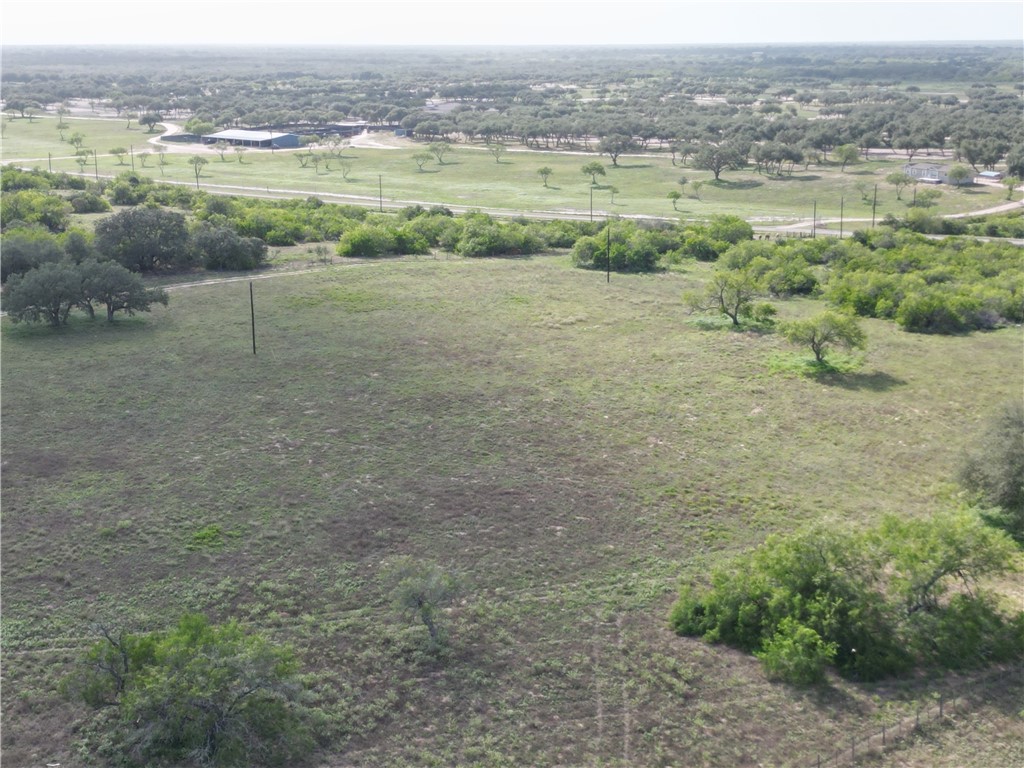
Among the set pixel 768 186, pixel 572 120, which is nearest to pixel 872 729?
pixel 768 186

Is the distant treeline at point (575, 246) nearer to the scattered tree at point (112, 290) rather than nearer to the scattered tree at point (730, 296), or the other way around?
the scattered tree at point (730, 296)

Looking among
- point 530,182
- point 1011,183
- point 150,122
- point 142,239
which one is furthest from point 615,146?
point 150,122

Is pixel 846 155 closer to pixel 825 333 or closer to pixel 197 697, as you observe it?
pixel 825 333

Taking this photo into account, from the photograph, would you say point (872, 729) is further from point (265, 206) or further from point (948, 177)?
point (948, 177)

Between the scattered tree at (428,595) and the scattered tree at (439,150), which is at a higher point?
the scattered tree at (439,150)

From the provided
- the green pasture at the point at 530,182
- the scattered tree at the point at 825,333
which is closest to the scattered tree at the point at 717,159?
the green pasture at the point at 530,182

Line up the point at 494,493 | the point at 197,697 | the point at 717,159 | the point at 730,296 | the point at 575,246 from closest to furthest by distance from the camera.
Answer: the point at 197,697 → the point at 494,493 → the point at 730,296 → the point at 575,246 → the point at 717,159

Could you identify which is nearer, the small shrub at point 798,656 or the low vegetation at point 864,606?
the small shrub at point 798,656
